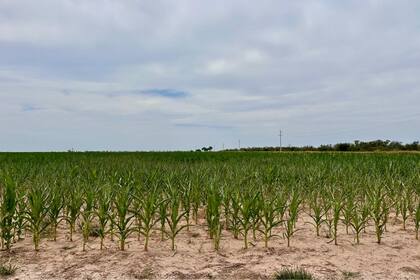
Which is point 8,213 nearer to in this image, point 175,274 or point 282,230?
point 175,274

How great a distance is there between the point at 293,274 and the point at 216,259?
95 cm

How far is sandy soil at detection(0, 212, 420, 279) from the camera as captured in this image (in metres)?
3.60

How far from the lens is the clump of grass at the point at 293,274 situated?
11.0 feet

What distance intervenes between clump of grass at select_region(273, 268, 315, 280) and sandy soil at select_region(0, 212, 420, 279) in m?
0.10

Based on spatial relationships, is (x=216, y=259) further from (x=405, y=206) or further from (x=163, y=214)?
(x=405, y=206)

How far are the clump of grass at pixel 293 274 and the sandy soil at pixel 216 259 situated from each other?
0.33 ft

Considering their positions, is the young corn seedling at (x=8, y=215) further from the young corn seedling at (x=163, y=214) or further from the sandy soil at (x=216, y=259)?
the young corn seedling at (x=163, y=214)

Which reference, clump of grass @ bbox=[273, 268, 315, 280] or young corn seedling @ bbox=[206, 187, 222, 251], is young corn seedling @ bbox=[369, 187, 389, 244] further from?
young corn seedling @ bbox=[206, 187, 222, 251]

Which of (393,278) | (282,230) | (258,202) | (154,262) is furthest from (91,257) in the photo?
(393,278)

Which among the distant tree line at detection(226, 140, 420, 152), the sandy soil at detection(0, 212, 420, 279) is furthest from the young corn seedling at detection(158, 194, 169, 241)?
the distant tree line at detection(226, 140, 420, 152)

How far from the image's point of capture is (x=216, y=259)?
4.02 metres

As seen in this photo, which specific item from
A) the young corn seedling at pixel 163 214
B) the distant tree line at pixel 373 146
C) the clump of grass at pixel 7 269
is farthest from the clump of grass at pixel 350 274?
the distant tree line at pixel 373 146

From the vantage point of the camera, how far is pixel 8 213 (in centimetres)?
445

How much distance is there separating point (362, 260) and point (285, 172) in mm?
5907
